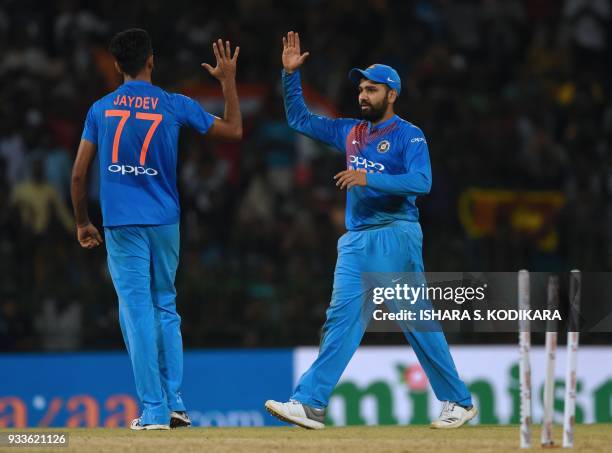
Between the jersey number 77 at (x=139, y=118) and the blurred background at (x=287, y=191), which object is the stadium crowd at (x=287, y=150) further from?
the jersey number 77 at (x=139, y=118)

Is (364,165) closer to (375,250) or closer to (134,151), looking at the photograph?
(375,250)

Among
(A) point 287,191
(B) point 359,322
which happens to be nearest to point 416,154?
(B) point 359,322

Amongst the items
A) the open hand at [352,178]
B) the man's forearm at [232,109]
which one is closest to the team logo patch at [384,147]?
the open hand at [352,178]

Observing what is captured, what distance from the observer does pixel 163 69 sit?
16.1 metres

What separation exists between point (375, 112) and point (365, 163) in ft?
1.11

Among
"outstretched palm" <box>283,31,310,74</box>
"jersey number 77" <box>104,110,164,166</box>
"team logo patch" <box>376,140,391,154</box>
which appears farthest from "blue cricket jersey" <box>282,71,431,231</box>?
"jersey number 77" <box>104,110,164,166</box>

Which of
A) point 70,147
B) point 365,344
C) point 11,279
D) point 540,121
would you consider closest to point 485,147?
point 540,121

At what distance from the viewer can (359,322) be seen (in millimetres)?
8281

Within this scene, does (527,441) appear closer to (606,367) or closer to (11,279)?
(606,367)

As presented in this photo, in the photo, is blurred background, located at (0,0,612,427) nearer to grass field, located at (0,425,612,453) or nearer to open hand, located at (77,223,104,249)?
grass field, located at (0,425,612,453)

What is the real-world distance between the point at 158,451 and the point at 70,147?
27.8 ft

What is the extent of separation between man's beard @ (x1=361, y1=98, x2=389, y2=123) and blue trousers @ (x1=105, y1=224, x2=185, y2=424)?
1.44 metres

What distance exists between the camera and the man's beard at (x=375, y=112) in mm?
8414

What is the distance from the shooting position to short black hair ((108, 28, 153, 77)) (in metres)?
7.96
